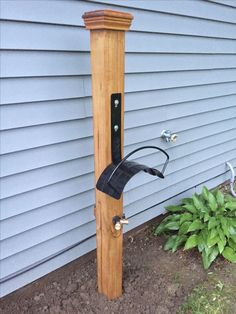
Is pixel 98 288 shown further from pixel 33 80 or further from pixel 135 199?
pixel 33 80

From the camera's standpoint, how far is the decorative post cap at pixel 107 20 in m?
1.32

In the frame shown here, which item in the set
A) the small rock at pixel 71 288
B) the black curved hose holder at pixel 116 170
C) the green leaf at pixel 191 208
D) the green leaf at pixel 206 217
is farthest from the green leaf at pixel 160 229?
the black curved hose holder at pixel 116 170

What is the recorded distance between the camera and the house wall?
165 cm

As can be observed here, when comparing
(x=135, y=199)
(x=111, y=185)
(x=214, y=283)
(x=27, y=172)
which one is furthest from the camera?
(x=135, y=199)

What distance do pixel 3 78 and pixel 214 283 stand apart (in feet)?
6.02

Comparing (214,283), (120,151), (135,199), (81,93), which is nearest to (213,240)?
(214,283)

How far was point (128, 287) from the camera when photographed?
81.4 inches

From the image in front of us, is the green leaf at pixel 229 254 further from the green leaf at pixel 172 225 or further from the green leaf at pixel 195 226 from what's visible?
the green leaf at pixel 172 225

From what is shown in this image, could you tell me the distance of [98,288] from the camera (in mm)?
2016

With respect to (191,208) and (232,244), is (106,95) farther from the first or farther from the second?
(232,244)

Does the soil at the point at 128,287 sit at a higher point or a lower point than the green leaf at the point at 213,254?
lower

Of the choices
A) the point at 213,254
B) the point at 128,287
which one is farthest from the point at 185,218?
the point at 128,287

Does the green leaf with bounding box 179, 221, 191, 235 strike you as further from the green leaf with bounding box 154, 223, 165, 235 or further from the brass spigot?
the brass spigot

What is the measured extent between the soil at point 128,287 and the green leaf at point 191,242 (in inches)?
5.9
